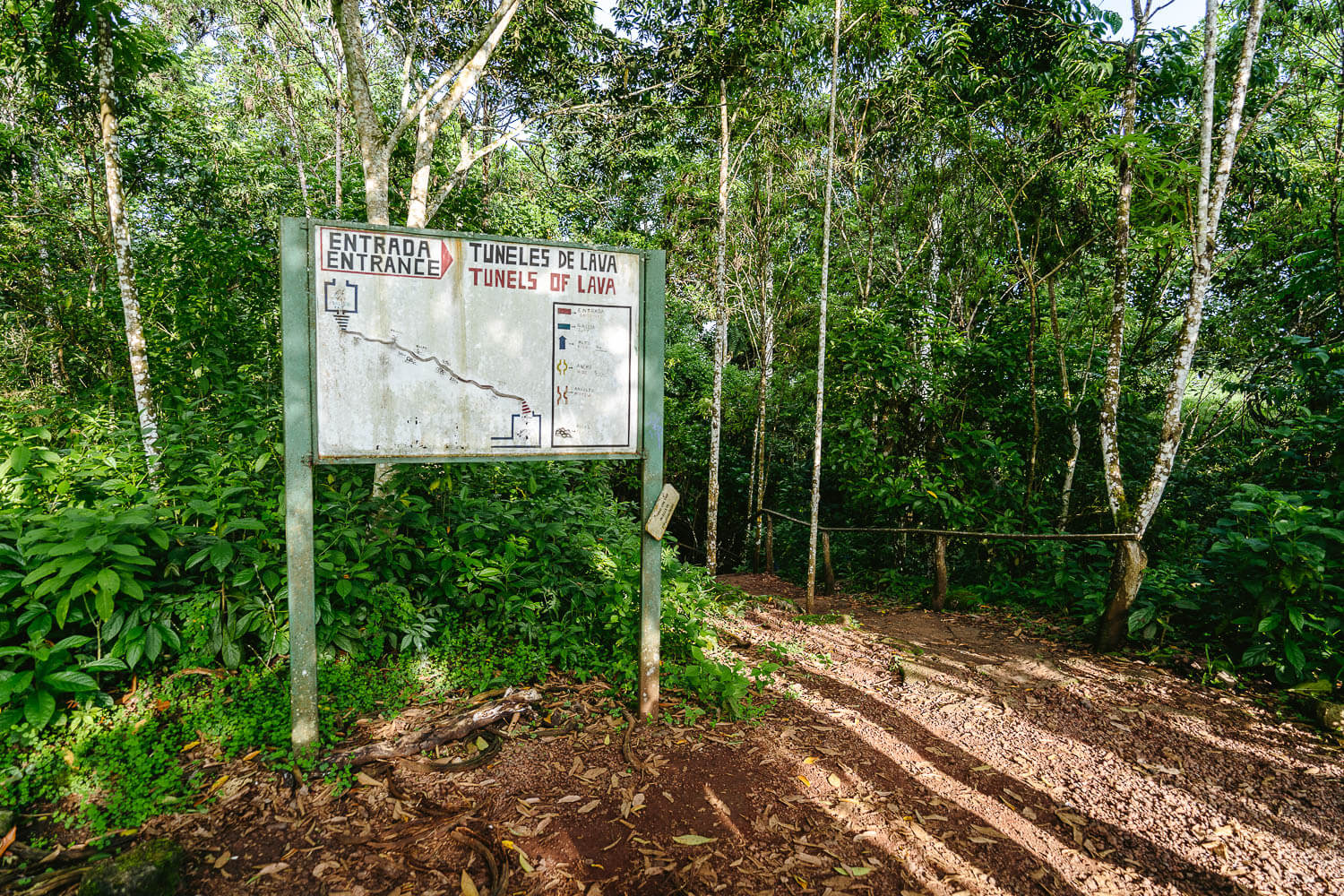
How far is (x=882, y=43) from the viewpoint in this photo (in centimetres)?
784

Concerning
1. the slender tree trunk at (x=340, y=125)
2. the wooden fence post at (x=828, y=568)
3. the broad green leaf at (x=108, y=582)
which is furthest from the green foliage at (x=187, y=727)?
the slender tree trunk at (x=340, y=125)

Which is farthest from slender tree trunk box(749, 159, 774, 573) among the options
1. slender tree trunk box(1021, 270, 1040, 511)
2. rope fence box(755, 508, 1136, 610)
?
slender tree trunk box(1021, 270, 1040, 511)

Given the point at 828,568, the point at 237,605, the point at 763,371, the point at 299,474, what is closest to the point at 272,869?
the point at 237,605

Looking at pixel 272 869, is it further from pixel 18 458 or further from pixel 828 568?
pixel 828 568

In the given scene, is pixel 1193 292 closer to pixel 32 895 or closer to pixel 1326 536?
pixel 1326 536

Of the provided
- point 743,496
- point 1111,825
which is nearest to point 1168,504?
point 1111,825

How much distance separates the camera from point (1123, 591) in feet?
15.6

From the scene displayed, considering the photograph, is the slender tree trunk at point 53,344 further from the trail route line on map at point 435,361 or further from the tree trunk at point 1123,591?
the tree trunk at point 1123,591

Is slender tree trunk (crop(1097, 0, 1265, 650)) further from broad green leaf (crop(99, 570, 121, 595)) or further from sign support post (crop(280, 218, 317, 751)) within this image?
broad green leaf (crop(99, 570, 121, 595))

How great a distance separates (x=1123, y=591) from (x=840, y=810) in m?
3.44

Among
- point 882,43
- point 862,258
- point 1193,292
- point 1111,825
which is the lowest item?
point 1111,825

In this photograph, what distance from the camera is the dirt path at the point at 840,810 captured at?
7.63ft

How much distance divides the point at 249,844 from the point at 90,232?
13.2m

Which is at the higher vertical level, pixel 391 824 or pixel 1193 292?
pixel 1193 292
